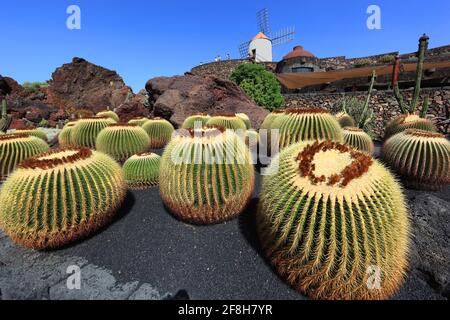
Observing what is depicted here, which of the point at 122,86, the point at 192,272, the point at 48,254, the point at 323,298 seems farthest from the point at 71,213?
the point at 122,86

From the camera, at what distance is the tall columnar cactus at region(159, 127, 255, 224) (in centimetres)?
296

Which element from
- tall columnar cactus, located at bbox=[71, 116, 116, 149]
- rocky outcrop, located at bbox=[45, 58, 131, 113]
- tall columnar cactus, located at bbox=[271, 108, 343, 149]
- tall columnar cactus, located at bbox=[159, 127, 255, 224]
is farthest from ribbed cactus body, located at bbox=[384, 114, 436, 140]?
rocky outcrop, located at bbox=[45, 58, 131, 113]

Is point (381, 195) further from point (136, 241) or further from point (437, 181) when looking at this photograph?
point (437, 181)

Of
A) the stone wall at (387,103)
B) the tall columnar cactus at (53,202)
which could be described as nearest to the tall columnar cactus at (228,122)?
the tall columnar cactus at (53,202)

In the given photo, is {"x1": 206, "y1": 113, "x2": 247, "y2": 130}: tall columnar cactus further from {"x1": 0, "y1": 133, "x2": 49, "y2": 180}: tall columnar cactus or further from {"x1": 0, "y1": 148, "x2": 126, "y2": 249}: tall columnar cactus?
{"x1": 0, "y1": 133, "x2": 49, "y2": 180}: tall columnar cactus

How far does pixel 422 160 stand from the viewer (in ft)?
14.2

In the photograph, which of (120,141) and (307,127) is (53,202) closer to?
(120,141)

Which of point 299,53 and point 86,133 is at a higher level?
point 299,53

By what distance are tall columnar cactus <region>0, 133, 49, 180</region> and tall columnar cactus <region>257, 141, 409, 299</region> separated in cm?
485

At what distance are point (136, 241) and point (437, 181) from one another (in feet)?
16.8

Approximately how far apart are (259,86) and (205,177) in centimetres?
1337

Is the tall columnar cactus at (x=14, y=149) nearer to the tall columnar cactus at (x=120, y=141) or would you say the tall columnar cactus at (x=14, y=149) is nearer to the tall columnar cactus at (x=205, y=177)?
the tall columnar cactus at (x=120, y=141)

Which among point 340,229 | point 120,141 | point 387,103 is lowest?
point 340,229

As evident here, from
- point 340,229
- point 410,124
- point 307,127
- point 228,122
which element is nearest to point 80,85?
point 228,122
